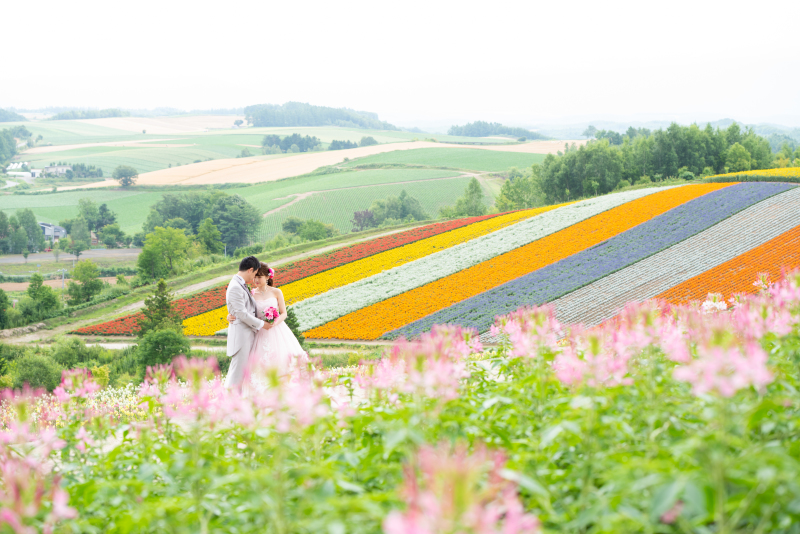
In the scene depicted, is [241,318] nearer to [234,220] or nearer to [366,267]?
[366,267]

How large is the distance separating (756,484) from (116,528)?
253 centimetres

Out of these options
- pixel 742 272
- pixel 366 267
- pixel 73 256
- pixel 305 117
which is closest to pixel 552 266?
pixel 742 272

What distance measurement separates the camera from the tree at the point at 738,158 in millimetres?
44125

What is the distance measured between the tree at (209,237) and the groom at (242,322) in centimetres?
4862

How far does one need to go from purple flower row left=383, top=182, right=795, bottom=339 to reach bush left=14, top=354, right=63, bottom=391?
8.90 meters

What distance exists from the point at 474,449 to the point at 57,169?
10987 centimetres

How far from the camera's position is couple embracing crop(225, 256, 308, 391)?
6.75 m

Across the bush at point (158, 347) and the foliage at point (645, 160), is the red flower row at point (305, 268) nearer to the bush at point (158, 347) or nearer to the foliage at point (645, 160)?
the bush at point (158, 347)

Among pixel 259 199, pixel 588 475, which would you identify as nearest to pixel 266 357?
pixel 588 475

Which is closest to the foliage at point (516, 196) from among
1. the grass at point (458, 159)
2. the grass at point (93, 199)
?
the grass at point (458, 159)

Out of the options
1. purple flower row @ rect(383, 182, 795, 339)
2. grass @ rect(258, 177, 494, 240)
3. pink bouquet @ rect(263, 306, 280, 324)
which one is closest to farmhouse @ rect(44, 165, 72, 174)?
grass @ rect(258, 177, 494, 240)

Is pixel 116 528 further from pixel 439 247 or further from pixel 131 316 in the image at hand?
pixel 439 247

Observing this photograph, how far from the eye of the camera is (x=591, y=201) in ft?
102

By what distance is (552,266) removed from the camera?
20828 millimetres
